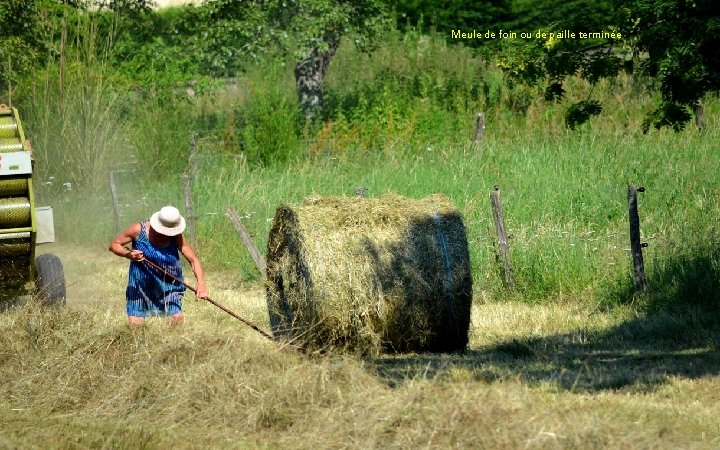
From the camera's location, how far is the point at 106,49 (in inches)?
897

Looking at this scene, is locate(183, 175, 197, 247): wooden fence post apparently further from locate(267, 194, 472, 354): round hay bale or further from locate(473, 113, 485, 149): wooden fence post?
locate(267, 194, 472, 354): round hay bale

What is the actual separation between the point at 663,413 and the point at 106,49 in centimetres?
1683

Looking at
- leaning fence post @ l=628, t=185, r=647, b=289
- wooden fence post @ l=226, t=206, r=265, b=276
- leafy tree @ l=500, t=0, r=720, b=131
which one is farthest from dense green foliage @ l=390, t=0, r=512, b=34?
leafy tree @ l=500, t=0, r=720, b=131

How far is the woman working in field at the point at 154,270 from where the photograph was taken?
1088 cm

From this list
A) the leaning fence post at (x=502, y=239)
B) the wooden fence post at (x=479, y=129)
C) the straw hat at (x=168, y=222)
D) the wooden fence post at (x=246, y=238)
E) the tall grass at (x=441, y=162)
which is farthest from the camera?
the wooden fence post at (x=479, y=129)

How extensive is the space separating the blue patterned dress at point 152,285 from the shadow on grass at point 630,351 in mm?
1993

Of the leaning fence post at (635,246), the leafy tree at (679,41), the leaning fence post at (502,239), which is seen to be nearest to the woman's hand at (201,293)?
the leafy tree at (679,41)

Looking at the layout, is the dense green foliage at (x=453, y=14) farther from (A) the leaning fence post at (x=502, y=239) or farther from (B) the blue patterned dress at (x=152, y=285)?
(B) the blue patterned dress at (x=152, y=285)

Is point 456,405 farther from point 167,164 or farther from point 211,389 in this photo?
point 167,164

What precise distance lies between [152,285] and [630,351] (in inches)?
171

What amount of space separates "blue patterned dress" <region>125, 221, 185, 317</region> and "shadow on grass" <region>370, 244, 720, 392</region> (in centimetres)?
199

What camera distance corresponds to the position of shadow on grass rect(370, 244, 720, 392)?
9.46 metres

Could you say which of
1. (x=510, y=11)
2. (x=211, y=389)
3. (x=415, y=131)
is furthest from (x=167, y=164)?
(x=211, y=389)

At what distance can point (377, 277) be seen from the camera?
10.7 m
